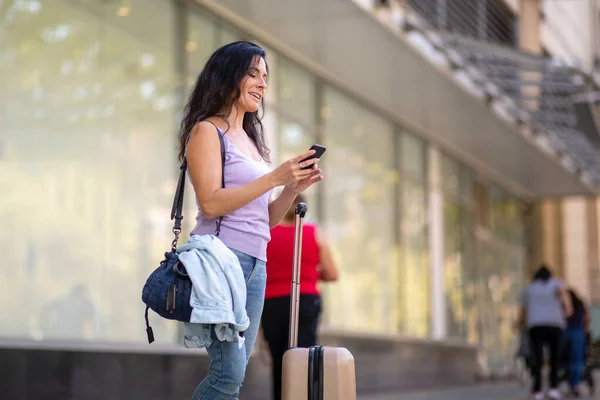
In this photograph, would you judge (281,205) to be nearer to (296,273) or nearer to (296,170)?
(296,273)

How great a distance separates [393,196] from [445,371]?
3158mm

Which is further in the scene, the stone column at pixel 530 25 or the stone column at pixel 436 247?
the stone column at pixel 530 25

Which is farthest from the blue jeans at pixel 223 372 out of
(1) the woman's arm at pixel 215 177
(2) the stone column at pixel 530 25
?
(2) the stone column at pixel 530 25

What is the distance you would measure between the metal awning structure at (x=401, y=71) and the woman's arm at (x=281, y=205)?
22.6ft

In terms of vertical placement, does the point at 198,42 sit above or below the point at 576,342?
above

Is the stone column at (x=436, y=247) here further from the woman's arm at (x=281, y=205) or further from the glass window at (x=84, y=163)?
the woman's arm at (x=281, y=205)

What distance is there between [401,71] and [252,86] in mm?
9761

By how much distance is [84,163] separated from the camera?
856cm

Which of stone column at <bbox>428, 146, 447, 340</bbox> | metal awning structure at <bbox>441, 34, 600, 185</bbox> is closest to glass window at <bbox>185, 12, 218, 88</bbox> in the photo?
metal awning structure at <bbox>441, 34, 600, 185</bbox>

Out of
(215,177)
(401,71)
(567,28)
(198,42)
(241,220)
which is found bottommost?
(241,220)

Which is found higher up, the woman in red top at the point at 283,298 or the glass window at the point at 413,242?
the glass window at the point at 413,242

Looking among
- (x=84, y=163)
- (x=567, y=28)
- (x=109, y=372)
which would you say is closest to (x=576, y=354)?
(x=109, y=372)

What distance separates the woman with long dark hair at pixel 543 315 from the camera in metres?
11.8

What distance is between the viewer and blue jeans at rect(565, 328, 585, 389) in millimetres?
14000
